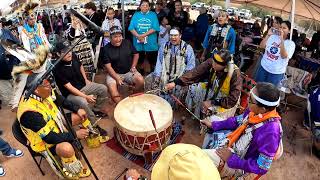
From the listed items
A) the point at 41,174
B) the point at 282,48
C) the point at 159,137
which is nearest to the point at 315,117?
the point at 282,48

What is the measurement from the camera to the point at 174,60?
211 inches

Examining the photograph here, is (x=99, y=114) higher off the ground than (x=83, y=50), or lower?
lower

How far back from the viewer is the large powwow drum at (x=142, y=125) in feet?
13.4

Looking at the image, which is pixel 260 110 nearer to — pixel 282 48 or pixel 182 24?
pixel 282 48

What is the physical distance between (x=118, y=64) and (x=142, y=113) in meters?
1.66

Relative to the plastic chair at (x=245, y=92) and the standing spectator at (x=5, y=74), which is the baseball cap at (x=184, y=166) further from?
the standing spectator at (x=5, y=74)

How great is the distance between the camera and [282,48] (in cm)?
494

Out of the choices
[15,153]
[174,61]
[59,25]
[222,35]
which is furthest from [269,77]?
[59,25]

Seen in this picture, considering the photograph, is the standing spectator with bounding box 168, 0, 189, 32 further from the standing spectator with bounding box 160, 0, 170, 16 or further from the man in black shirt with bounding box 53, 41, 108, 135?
the man in black shirt with bounding box 53, 41, 108, 135

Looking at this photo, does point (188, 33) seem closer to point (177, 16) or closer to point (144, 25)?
point (177, 16)

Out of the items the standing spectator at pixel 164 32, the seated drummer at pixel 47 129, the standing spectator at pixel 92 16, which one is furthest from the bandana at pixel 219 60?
the standing spectator at pixel 92 16

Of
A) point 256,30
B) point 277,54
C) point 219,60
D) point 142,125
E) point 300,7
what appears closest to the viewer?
point 142,125

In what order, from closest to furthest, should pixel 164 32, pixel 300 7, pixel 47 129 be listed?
1. pixel 47 129
2. pixel 300 7
3. pixel 164 32

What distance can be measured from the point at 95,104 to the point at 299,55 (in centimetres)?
481
